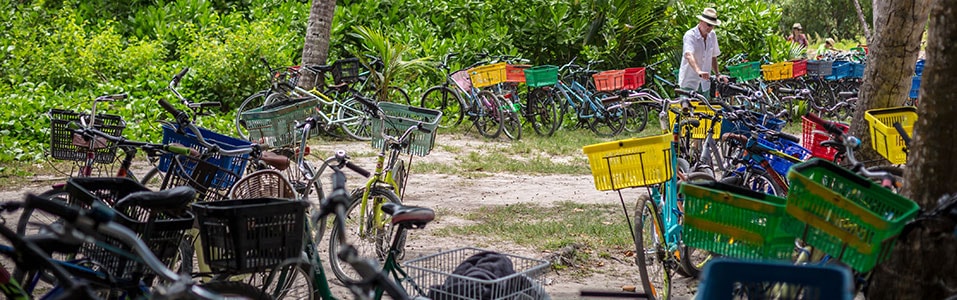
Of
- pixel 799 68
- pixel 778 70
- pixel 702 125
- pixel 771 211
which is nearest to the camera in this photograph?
pixel 771 211

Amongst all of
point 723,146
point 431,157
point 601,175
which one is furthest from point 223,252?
point 431,157

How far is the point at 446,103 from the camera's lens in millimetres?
13383

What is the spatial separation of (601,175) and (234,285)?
6.58 ft

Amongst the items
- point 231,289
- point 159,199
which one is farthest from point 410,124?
point 159,199

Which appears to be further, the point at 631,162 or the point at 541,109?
the point at 541,109

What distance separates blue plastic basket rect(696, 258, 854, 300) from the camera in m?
2.55

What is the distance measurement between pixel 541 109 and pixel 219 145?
814 cm

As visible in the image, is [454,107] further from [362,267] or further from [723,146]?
[362,267]

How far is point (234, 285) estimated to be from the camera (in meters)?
3.77

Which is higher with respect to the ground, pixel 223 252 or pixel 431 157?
pixel 223 252

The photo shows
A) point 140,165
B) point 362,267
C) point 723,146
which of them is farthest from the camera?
point 140,165

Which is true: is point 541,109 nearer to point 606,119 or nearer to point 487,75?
point 606,119

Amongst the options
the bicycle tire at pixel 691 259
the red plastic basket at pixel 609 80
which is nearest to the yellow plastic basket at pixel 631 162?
the bicycle tire at pixel 691 259

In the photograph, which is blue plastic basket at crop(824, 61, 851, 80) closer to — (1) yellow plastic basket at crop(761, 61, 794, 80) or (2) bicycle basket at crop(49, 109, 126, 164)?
(1) yellow plastic basket at crop(761, 61, 794, 80)
